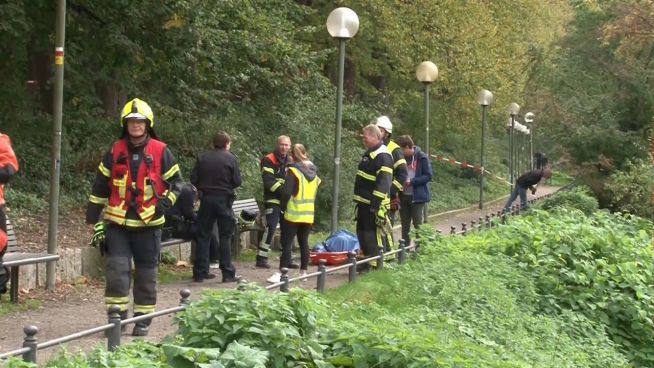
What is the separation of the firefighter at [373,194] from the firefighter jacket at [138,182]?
4.74 metres

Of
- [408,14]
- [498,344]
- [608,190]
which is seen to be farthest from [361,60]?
[498,344]

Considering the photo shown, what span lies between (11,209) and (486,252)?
6708 millimetres

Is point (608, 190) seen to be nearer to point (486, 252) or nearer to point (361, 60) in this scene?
point (361, 60)

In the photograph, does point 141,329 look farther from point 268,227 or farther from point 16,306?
point 268,227

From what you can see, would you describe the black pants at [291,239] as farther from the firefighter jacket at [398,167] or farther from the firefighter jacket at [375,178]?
the firefighter jacket at [398,167]

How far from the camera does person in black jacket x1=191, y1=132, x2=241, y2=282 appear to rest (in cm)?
1343

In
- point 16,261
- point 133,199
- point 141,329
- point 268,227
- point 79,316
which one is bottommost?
point 79,316

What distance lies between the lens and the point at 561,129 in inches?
1256

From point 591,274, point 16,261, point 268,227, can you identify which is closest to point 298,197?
point 268,227

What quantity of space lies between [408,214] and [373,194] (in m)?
2.75

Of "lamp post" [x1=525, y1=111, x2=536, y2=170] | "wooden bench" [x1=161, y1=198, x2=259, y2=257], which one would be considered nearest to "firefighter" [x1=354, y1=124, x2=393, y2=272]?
"wooden bench" [x1=161, y1=198, x2=259, y2=257]

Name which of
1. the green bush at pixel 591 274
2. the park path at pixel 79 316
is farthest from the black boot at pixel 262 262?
the green bush at pixel 591 274

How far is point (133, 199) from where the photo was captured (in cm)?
965

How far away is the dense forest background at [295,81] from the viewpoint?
18656mm
